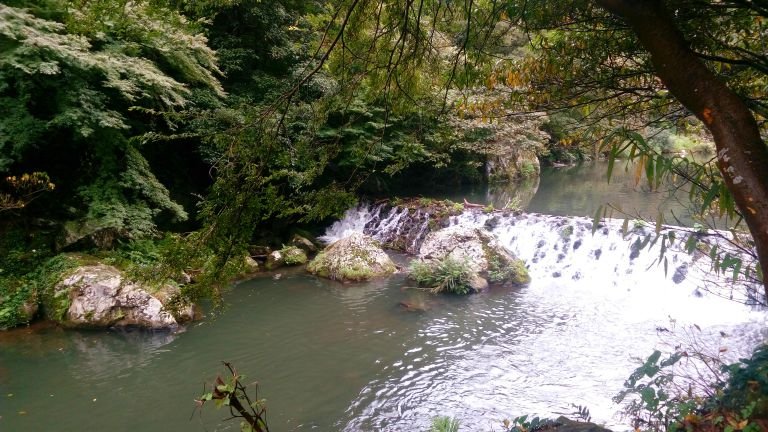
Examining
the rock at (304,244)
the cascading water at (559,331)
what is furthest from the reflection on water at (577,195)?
the rock at (304,244)

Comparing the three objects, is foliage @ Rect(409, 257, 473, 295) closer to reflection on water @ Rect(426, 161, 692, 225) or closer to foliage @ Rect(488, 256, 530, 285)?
foliage @ Rect(488, 256, 530, 285)

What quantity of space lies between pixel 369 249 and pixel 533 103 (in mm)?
7572

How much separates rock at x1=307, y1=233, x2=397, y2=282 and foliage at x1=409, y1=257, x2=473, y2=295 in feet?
3.63

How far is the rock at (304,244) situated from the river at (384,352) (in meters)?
1.99

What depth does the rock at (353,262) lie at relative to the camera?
33.7 ft

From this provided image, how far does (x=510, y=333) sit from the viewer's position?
7.52 m

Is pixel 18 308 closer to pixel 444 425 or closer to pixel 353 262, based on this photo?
pixel 353 262

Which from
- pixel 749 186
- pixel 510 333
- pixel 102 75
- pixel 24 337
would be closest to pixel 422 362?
pixel 510 333

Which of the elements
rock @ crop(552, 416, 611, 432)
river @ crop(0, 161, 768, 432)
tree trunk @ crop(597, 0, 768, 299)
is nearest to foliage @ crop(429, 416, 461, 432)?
river @ crop(0, 161, 768, 432)

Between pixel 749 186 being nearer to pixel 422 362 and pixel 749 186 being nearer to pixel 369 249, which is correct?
pixel 422 362

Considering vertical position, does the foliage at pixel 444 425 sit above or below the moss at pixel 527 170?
below

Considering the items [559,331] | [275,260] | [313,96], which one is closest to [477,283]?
[559,331]

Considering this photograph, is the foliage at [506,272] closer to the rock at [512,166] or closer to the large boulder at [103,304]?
the large boulder at [103,304]

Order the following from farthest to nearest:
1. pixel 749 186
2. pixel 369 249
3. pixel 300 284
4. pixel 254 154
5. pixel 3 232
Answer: pixel 369 249
pixel 300 284
pixel 3 232
pixel 254 154
pixel 749 186
